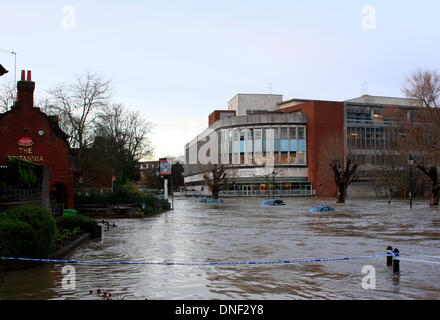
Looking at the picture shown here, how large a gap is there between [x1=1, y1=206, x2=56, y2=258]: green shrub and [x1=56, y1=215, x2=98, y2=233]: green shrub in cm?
612

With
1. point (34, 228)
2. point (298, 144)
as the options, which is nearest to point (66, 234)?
point (34, 228)

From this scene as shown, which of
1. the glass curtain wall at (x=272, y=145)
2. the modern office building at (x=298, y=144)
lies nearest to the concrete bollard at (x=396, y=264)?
the modern office building at (x=298, y=144)

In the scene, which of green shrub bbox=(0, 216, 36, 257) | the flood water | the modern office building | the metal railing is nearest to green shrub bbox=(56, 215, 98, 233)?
the flood water

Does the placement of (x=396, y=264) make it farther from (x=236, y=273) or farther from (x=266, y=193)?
(x=266, y=193)

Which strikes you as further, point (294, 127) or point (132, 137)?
point (294, 127)

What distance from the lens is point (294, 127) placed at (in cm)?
9219

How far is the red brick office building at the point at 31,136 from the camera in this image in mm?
27438

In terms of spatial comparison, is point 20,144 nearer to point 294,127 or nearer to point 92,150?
point 92,150

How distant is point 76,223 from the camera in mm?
17719

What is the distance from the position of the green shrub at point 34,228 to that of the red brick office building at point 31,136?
55.1ft

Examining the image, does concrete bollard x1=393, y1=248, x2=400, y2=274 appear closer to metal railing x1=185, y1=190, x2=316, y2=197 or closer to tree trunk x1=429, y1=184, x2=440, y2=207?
tree trunk x1=429, y1=184, x2=440, y2=207

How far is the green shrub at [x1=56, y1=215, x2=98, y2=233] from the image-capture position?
17.2m
